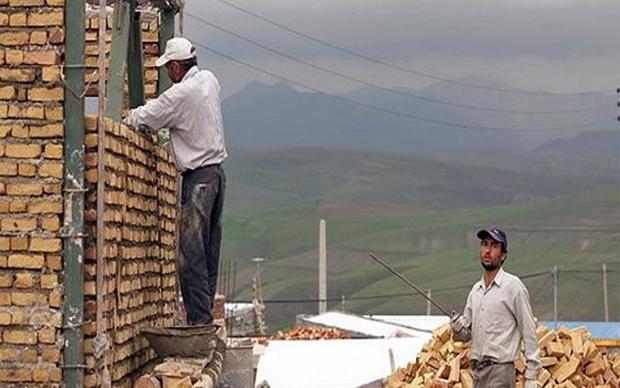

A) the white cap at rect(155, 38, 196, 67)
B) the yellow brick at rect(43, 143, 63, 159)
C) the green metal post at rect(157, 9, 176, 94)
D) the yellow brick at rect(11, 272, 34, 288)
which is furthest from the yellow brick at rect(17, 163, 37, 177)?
the green metal post at rect(157, 9, 176, 94)

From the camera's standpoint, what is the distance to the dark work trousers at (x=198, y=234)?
9297 millimetres

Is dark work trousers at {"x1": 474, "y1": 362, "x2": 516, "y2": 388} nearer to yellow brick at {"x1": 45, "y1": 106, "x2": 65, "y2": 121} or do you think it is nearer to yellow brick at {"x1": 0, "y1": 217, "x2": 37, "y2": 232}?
yellow brick at {"x1": 0, "y1": 217, "x2": 37, "y2": 232}

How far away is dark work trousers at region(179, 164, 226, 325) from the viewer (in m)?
9.30

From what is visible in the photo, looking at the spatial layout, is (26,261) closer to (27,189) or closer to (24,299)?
(24,299)

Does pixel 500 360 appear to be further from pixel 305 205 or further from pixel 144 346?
pixel 305 205

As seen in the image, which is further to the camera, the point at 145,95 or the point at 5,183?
the point at 145,95

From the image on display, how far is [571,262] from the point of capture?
314 ft

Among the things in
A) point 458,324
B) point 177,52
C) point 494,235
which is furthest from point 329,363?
point 177,52

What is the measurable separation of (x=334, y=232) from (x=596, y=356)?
394 ft

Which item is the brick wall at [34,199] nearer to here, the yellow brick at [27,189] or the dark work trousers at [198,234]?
the yellow brick at [27,189]

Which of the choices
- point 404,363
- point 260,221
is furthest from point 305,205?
point 404,363

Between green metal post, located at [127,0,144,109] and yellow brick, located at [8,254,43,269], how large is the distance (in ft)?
8.38

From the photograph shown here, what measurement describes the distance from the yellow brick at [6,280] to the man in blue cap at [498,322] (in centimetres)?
355

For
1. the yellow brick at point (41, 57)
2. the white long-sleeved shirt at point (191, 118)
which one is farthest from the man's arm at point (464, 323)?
the yellow brick at point (41, 57)
